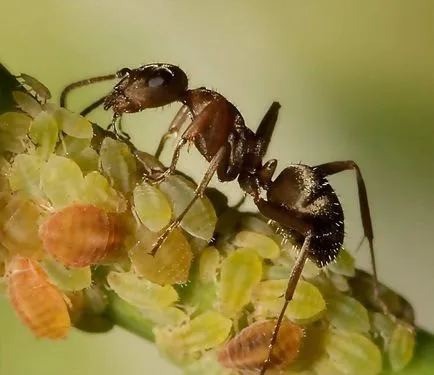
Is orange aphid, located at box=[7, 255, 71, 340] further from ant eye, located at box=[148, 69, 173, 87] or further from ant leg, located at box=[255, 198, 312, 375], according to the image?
ant eye, located at box=[148, 69, 173, 87]

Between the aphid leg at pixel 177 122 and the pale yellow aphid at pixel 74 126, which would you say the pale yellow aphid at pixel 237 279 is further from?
the aphid leg at pixel 177 122

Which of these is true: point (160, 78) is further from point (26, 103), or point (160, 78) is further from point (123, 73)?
point (26, 103)

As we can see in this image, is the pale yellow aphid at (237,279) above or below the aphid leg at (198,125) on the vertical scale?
below

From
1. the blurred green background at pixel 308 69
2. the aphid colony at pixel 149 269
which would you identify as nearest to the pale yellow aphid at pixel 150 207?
the aphid colony at pixel 149 269

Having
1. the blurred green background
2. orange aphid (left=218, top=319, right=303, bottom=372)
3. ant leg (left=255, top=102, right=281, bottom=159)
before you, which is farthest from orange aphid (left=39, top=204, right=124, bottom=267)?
the blurred green background

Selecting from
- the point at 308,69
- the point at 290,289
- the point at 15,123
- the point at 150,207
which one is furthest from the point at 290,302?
the point at 308,69

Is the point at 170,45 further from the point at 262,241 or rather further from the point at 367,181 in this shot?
the point at 262,241

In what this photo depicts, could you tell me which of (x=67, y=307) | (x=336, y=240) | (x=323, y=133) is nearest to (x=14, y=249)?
(x=67, y=307)
